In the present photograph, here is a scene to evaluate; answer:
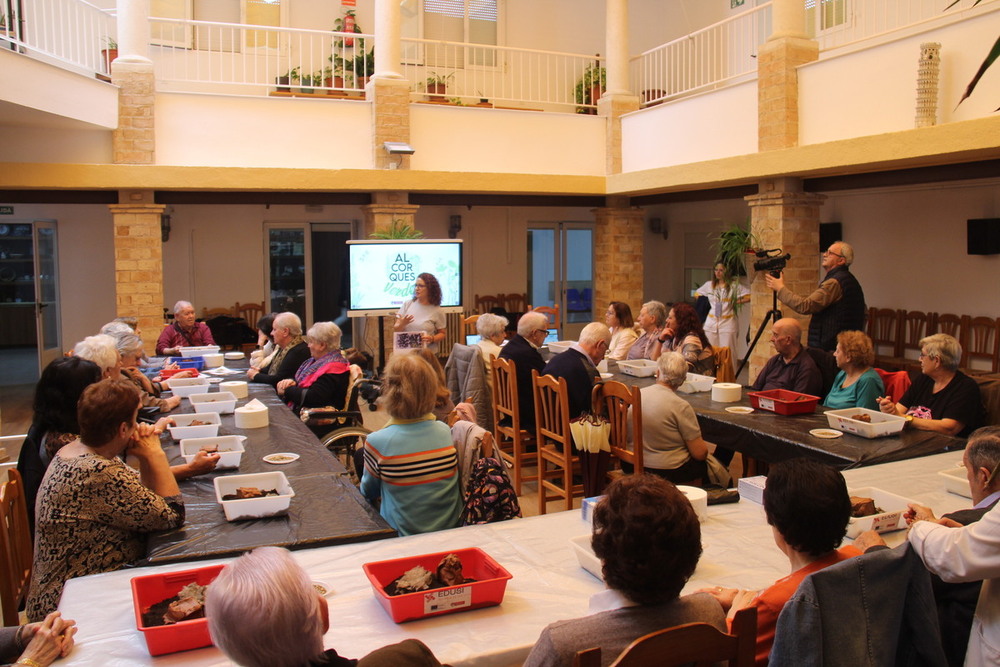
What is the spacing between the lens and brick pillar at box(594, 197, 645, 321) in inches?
452

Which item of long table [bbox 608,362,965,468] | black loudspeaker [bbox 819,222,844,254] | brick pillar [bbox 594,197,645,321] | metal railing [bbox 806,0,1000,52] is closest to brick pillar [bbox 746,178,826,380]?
metal railing [bbox 806,0,1000,52]

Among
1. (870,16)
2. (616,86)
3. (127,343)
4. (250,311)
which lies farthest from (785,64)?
(250,311)

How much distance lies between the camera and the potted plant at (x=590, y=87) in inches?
444

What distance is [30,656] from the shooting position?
6.33 ft

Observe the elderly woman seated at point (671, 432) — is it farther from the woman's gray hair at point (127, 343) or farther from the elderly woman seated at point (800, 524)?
the woman's gray hair at point (127, 343)

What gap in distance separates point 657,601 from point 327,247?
12.0 meters

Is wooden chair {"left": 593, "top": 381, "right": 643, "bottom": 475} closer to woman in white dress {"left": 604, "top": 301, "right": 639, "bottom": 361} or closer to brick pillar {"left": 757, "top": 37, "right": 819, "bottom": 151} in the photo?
woman in white dress {"left": 604, "top": 301, "right": 639, "bottom": 361}

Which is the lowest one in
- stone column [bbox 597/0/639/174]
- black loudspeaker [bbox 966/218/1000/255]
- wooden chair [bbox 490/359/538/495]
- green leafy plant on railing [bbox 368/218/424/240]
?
wooden chair [bbox 490/359/538/495]

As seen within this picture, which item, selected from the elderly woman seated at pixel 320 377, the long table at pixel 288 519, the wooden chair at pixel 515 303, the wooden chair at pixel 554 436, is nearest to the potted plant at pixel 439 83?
the wooden chair at pixel 515 303

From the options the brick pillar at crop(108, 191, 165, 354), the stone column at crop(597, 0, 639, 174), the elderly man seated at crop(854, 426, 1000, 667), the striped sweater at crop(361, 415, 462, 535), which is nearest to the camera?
the elderly man seated at crop(854, 426, 1000, 667)

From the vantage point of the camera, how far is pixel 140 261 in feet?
30.5

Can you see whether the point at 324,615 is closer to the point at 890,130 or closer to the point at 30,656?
the point at 30,656

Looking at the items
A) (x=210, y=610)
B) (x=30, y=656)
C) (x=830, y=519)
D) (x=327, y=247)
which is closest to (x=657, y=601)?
(x=830, y=519)

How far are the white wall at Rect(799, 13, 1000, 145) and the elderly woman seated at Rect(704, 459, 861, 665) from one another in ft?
14.4
